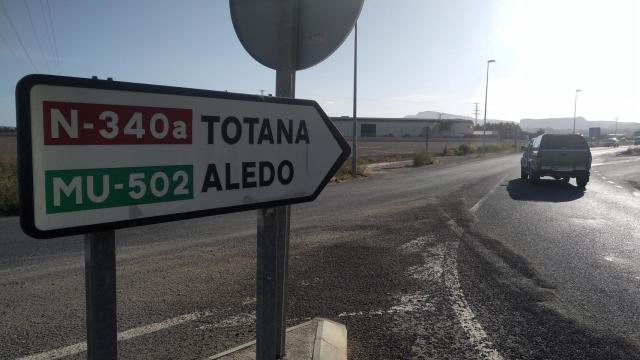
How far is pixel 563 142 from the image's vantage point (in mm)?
17703

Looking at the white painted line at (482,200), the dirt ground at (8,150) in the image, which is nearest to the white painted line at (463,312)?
the white painted line at (482,200)

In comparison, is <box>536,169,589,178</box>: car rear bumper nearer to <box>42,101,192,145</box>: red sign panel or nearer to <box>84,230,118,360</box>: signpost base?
<box>42,101,192,145</box>: red sign panel

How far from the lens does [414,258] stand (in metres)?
6.39

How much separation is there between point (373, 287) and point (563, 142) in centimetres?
1517

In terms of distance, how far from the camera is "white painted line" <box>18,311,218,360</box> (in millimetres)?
3449

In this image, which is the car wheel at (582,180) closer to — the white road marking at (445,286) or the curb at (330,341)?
the white road marking at (445,286)

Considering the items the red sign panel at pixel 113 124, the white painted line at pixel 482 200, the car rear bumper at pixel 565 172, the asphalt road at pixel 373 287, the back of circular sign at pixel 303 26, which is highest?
the back of circular sign at pixel 303 26

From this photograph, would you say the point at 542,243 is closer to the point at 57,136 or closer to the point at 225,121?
the point at 225,121

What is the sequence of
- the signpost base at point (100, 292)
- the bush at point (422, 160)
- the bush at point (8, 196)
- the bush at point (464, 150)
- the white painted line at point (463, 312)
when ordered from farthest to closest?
the bush at point (464, 150) → the bush at point (422, 160) → the bush at point (8, 196) → the white painted line at point (463, 312) → the signpost base at point (100, 292)

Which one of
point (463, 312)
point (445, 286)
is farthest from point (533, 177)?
point (463, 312)

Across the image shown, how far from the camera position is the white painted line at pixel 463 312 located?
3658 mm

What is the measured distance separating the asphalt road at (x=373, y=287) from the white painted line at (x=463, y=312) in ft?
0.05

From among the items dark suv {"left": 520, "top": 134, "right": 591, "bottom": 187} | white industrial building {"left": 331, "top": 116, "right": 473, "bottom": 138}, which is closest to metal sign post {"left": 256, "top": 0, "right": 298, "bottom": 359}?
dark suv {"left": 520, "top": 134, "right": 591, "bottom": 187}

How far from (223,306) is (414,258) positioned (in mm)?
2831
